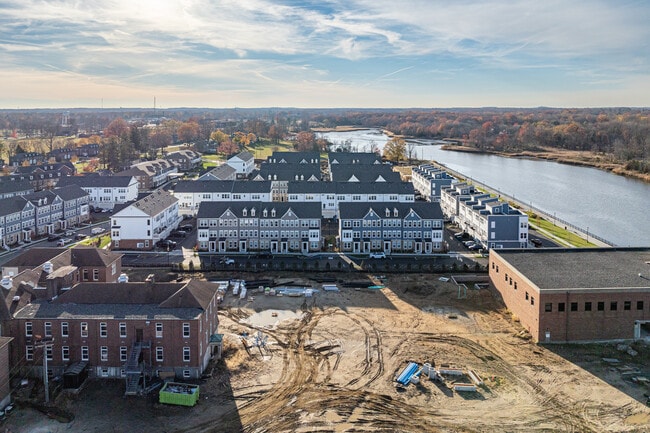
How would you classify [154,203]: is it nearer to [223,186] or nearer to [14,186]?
[223,186]

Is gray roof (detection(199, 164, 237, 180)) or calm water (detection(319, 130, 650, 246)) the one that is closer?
calm water (detection(319, 130, 650, 246))

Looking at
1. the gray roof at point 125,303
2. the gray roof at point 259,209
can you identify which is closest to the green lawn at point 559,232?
the gray roof at point 259,209

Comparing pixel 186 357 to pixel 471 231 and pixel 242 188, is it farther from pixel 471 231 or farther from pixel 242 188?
pixel 242 188

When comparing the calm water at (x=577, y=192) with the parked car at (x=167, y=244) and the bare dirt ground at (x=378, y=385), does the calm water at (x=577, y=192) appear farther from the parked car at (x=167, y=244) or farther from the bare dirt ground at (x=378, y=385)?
the parked car at (x=167, y=244)

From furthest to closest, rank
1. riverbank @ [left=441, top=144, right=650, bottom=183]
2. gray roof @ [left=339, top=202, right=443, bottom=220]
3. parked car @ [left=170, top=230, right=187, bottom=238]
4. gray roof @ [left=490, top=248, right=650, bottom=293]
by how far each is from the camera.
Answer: riverbank @ [left=441, top=144, right=650, bottom=183] < parked car @ [left=170, top=230, right=187, bottom=238] < gray roof @ [left=339, top=202, right=443, bottom=220] < gray roof @ [left=490, top=248, right=650, bottom=293]

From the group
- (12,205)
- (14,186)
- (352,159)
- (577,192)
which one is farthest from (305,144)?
(12,205)

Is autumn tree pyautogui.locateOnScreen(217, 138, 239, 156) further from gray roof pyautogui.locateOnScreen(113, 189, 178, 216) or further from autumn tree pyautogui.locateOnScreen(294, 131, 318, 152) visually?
gray roof pyautogui.locateOnScreen(113, 189, 178, 216)

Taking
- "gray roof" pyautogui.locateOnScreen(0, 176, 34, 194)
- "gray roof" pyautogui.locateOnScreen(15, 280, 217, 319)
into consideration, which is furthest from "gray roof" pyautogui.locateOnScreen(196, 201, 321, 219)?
"gray roof" pyautogui.locateOnScreen(0, 176, 34, 194)
